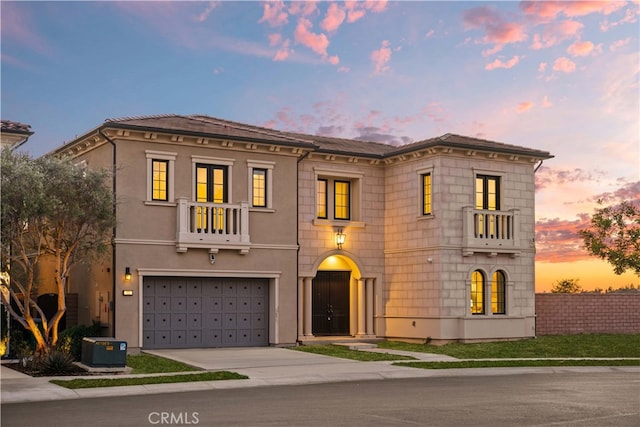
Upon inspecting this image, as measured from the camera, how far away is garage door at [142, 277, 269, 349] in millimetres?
27219

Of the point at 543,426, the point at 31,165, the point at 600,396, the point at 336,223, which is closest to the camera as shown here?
the point at 543,426

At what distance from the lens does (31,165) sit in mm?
21938

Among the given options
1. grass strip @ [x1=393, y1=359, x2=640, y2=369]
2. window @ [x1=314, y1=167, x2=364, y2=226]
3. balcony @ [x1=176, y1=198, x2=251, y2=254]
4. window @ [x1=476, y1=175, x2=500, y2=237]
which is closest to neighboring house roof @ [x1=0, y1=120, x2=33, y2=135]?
balcony @ [x1=176, y1=198, x2=251, y2=254]

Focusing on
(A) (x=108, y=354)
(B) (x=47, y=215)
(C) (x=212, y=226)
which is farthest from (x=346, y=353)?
(B) (x=47, y=215)

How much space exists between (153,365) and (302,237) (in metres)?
8.92

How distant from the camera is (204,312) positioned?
28062 mm

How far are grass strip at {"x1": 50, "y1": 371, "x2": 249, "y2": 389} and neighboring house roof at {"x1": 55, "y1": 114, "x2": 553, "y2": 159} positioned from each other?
9.22m

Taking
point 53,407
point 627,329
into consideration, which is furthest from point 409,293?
point 53,407

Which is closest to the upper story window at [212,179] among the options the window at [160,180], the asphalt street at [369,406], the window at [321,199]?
the window at [160,180]

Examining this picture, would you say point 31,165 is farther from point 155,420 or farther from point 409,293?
point 409,293

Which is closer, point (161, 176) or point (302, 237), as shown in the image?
point (161, 176)

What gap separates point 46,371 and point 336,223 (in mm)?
12722

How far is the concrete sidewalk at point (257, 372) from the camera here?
17.4m

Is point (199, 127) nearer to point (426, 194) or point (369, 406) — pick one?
point (426, 194)
